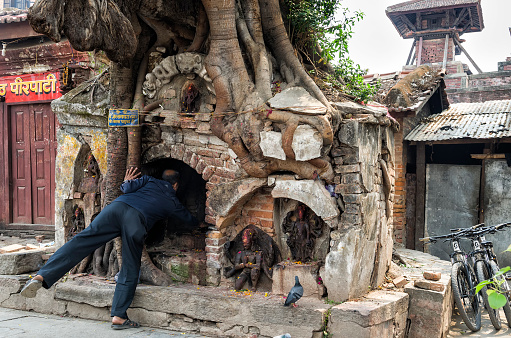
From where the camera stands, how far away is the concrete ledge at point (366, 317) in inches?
189

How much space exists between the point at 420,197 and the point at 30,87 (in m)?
8.60

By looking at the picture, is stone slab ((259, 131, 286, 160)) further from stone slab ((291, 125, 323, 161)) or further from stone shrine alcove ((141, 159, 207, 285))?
stone shrine alcove ((141, 159, 207, 285))

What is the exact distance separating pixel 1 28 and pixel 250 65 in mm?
6599

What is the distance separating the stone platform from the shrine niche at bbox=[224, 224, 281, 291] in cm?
20

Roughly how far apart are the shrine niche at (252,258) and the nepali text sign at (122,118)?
6.96 ft

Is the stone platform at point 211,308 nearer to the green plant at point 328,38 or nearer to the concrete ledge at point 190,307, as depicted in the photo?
the concrete ledge at point 190,307

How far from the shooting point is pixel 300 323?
501 cm

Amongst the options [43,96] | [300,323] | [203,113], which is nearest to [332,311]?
[300,323]

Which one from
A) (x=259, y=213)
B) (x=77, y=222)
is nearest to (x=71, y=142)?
(x=77, y=222)

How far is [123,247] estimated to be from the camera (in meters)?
5.48

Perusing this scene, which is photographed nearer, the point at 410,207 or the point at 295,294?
the point at 295,294

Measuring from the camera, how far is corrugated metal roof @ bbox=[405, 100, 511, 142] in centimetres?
890

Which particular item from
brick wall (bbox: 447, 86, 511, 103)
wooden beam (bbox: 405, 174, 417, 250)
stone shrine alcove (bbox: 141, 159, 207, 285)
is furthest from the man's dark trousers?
brick wall (bbox: 447, 86, 511, 103)

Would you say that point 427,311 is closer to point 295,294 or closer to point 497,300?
point 295,294
